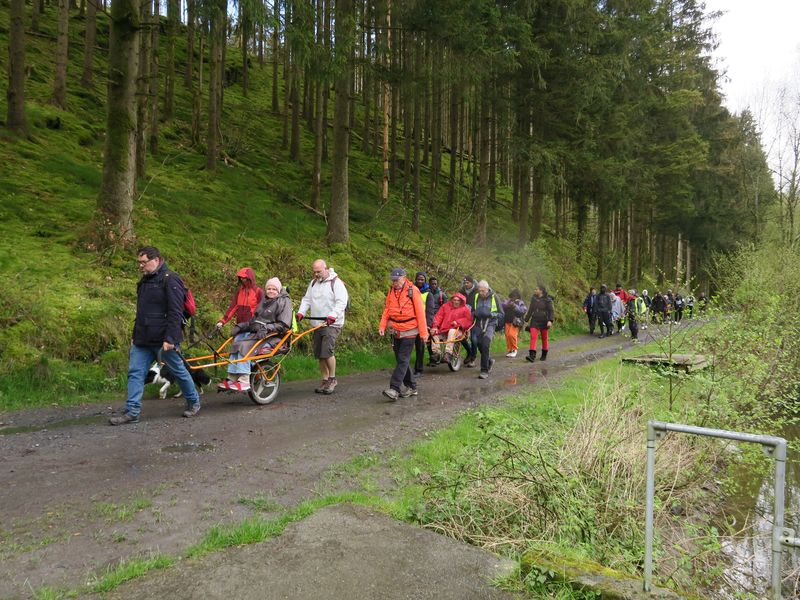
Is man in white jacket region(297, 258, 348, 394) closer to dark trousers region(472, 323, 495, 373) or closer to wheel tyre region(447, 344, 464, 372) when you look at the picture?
dark trousers region(472, 323, 495, 373)

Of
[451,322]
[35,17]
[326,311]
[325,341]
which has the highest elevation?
[35,17]

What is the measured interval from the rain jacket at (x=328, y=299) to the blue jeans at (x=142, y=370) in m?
2.56

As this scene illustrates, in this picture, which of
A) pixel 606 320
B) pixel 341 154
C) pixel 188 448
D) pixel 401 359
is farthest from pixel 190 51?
pixel 188 448

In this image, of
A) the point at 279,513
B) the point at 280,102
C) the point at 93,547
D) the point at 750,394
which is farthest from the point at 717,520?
the point at 280,102

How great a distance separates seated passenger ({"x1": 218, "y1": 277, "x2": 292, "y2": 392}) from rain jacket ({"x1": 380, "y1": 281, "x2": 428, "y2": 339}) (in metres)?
1.74

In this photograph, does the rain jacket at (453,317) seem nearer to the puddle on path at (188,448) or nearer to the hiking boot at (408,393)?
the hiking boot at (408,393)

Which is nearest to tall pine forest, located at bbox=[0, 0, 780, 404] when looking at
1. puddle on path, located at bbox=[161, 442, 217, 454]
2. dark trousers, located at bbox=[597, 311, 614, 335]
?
dark trousers, located at bbox=[597, 311, 614, 335]

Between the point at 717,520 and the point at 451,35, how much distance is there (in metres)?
13.5

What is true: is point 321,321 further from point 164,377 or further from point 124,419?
point 124,419

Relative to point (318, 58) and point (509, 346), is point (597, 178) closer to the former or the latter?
point (509, 346)

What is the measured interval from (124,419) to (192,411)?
862 mm

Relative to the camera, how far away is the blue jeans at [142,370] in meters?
6.93

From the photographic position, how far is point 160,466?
5.39 m

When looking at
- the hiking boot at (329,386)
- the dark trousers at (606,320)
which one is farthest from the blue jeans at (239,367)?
the dark trousers at (606,320)
